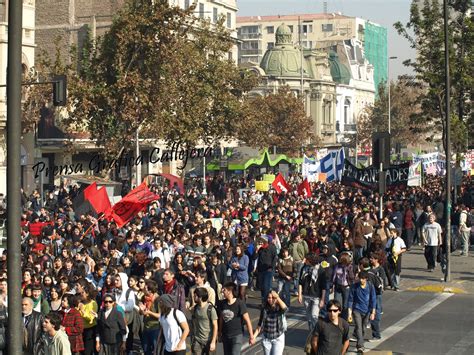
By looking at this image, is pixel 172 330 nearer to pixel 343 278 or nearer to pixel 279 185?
pixel 343 278

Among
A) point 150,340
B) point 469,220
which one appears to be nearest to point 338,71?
point 469,220

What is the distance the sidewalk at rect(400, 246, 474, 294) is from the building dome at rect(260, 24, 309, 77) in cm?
7213

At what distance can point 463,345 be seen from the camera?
1738 cm

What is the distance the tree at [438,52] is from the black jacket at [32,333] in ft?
85.1

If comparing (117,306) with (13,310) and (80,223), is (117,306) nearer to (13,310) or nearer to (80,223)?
(13,310)

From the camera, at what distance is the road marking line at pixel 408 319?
1780 centimetres

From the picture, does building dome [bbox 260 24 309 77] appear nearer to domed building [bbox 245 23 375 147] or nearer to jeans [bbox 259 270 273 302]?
domed building [bbox 245 23 375 147]

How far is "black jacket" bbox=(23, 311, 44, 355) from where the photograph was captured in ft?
44.0

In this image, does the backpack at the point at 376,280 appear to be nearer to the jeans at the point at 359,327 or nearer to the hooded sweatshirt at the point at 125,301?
the jeans at the point at 359,327

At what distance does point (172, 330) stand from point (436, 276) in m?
13.6

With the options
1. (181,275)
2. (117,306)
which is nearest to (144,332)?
(117,306)

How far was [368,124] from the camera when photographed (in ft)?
356

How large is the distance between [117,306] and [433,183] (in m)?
34.5

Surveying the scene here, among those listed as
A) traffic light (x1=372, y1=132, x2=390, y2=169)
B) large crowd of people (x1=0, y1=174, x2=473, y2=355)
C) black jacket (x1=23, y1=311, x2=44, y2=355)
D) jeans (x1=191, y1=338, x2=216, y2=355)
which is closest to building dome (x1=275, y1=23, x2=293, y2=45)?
large crowd of people (x1=0, y1=174, x2=473, y2=355)
